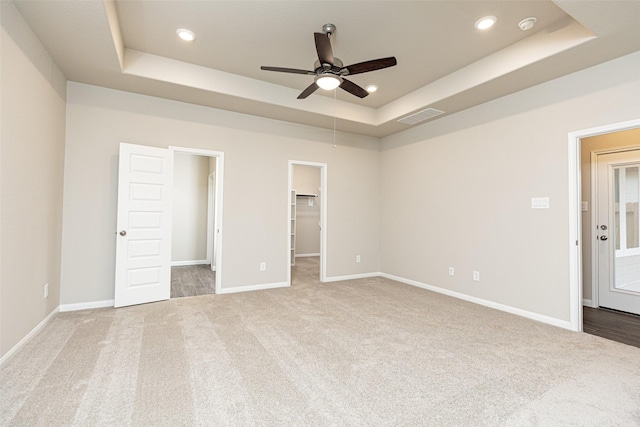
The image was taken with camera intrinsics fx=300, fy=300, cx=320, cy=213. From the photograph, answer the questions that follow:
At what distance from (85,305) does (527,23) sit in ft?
18.8

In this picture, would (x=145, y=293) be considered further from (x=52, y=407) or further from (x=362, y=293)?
(x=362, y=293)

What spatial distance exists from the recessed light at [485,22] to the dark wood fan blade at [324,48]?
4.89ft

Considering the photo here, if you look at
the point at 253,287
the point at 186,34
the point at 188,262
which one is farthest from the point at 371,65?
the point at 188,262

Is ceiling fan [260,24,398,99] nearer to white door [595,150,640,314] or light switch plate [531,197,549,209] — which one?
light switch plate [531,197,549,209]

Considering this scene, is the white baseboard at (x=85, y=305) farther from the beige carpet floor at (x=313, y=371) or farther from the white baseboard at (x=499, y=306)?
the white baseboard at (x=499, y=306)

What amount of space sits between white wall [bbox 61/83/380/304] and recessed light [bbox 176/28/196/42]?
4.22 feet

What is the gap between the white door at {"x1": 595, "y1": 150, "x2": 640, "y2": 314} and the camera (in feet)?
12.6

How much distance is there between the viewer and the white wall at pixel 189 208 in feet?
22.9

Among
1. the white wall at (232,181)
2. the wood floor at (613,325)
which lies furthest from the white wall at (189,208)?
the wood floor at (613,325)

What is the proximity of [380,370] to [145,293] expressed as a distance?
319cm

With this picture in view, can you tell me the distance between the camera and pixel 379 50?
11.0ft

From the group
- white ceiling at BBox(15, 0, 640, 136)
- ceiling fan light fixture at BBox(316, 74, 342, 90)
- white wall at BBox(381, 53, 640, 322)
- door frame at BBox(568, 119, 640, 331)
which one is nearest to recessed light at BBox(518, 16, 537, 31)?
white ceiling at BBox(15, 0, 640, 136)

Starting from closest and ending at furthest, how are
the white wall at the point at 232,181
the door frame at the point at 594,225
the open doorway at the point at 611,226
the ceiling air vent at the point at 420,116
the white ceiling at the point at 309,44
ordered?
the white ceiling at the point at 309,44 < the white wall at the point at 232,181 < the open doorway at the point at 611,226 < the door frame at the point at 594,225 < the ceiling air vent at the point at 420,116

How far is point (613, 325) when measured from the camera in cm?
339
